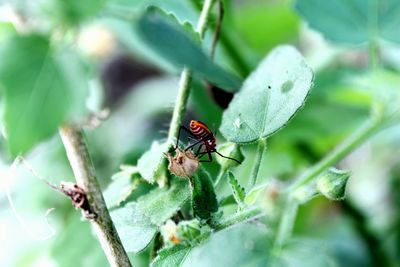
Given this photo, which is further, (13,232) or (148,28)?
(13,232)

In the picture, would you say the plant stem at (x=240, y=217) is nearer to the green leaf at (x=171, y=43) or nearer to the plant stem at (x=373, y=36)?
the green leaf at (x=171, y=43)

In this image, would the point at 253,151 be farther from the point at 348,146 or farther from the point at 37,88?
the point at 37,88

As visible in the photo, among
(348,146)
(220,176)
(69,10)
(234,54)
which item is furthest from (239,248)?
(234,54)

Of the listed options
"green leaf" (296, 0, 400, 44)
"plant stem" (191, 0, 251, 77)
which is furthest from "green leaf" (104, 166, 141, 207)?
"plant stem" (191, 0, 251, 77)

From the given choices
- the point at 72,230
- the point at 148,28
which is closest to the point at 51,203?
the point at 72,230

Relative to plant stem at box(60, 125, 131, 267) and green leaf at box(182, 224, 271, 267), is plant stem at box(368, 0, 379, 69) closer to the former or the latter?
green leaf at box(182, 224, 271, 267)

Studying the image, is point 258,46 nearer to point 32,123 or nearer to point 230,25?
point 230,25

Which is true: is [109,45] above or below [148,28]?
above
